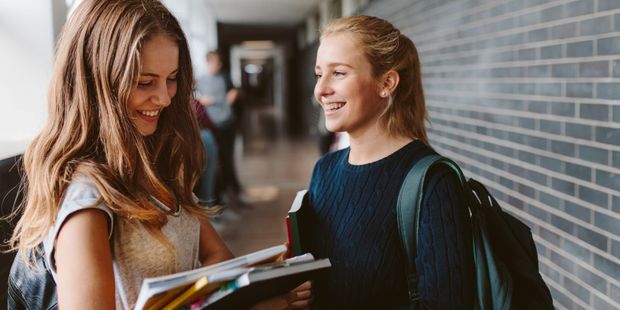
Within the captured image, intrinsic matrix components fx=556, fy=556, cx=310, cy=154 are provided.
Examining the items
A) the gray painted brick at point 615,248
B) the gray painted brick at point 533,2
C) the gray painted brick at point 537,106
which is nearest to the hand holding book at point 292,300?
the gray painted brick at point 615,248

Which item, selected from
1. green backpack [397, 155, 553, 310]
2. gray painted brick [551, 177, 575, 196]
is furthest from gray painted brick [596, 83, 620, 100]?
green backpack [397, 155, 553, 310]

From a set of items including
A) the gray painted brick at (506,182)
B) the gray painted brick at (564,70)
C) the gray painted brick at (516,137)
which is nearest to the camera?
the gray painted brick at (564,70)

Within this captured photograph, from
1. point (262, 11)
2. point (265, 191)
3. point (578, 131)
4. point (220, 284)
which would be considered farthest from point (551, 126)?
point (262, 11)

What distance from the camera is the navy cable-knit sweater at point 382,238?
1.16 m

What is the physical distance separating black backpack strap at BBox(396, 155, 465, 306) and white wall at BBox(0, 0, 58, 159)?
70.9 inches

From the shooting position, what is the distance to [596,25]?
2.10 metres

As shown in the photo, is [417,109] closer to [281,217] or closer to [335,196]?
[335,196]

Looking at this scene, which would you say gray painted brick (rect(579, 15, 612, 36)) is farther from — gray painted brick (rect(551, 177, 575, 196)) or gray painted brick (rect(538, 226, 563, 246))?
gray painted brick (rect(538, 226, 563, 246))

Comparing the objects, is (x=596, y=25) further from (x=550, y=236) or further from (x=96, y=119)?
(x=96, y=119)

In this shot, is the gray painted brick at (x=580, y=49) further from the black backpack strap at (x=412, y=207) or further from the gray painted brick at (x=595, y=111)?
the black backpack strap at (x=412, y=207)

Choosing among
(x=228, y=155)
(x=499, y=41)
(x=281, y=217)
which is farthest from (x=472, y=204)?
(x=228, y=155)

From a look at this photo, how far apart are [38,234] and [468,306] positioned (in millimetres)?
882

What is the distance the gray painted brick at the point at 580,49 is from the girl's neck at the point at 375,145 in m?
1.19

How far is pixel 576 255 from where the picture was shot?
231 cm
